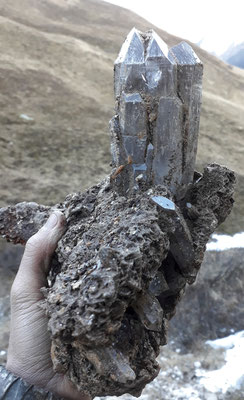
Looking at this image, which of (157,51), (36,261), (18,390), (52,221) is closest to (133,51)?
(157,51)

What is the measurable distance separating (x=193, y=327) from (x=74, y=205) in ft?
9.25

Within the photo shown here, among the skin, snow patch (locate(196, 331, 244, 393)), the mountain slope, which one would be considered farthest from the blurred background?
the mountain slope

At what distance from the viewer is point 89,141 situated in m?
6.86

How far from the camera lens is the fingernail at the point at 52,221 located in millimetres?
1994

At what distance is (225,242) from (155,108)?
3644 millimetres

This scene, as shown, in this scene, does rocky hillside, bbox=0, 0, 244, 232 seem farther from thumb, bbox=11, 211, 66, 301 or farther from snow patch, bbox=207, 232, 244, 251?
thumb, bbox=11, 211, 66, 301

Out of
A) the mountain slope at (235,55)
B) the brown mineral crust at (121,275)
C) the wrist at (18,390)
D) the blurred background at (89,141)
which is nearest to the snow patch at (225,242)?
the blurred background at (89,141)

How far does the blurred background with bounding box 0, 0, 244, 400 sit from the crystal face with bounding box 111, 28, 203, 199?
271cm

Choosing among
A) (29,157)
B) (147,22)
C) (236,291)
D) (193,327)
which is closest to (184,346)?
(193,327)

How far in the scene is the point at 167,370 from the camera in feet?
12.7

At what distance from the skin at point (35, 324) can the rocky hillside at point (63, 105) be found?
3163 mm

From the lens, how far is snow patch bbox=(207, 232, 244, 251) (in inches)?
192

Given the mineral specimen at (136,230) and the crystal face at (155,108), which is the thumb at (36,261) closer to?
the mineral specimen at (136,230)

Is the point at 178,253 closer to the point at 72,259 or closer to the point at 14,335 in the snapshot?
the point at 72,259
